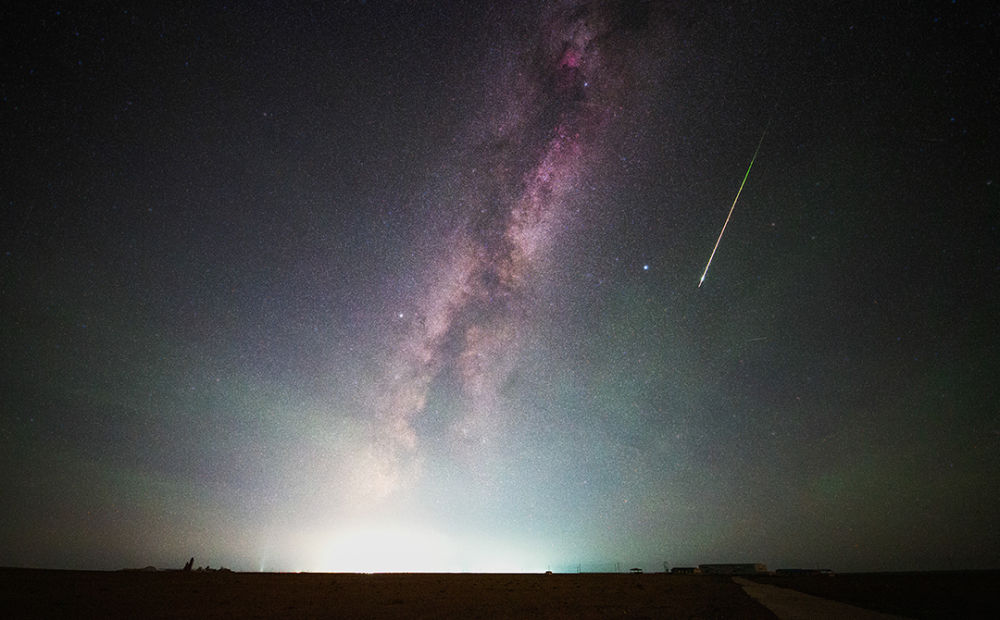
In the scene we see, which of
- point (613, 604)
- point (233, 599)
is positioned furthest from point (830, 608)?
point (233, 599)

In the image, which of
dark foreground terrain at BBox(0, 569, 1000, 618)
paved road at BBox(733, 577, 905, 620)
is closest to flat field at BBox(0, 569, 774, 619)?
dark foreground terrain at BBox(0, 569, 1000, 618)

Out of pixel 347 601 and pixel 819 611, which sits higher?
pixel 347 601

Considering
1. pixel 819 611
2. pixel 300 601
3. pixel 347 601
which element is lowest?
pixel 819 611

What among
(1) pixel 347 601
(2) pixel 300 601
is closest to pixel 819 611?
(1) pixel 347 601

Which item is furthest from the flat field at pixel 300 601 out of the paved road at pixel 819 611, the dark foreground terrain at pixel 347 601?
the paved road at pixel 819 611

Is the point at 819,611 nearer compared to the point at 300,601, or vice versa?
the point at 819,611

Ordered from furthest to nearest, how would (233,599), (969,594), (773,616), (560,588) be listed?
(560,588), (969,594), (233,599), (773,616)

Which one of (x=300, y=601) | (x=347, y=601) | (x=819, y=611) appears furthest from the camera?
A: (x=347, y=601)

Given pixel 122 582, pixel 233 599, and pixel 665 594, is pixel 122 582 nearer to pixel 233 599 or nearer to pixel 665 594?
pixel 233 599

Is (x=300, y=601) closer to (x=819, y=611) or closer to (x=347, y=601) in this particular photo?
(x=347, y=601)
